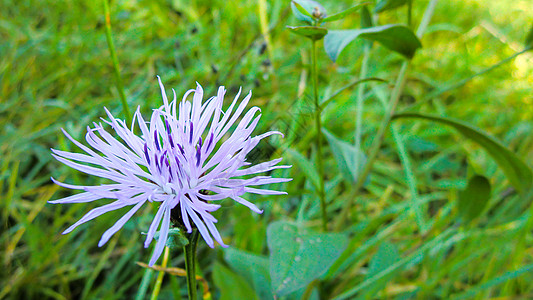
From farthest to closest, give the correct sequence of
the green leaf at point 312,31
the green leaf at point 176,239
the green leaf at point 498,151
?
the green leaf at point 498,151
the green leaf at point 312,31
the green leaf at point 176,239

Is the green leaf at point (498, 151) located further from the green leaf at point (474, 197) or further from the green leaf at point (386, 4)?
the green leaf at point (386, 4)

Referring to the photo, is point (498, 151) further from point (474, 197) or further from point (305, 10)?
point (305, 10)

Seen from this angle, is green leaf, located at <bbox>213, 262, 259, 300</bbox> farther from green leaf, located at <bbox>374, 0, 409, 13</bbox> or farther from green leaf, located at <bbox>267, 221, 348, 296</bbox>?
green leaf, located at <bbox>374, 0, 409, 13</bbox>

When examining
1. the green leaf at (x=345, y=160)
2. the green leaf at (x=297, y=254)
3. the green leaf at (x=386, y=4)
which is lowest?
the green leaf at (x=297, y=254)

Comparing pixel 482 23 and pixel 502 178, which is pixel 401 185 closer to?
pixel 502 178

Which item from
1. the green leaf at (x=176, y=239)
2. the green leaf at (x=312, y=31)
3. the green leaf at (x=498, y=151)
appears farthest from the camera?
the green leaf at (x=498, y=151)

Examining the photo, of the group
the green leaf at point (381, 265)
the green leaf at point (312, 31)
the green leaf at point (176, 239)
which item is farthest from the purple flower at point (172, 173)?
the green leaf at point (381, 265)

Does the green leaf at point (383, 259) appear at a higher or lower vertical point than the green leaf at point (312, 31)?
lower

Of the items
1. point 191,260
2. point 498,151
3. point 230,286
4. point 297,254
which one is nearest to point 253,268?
point 230,286
